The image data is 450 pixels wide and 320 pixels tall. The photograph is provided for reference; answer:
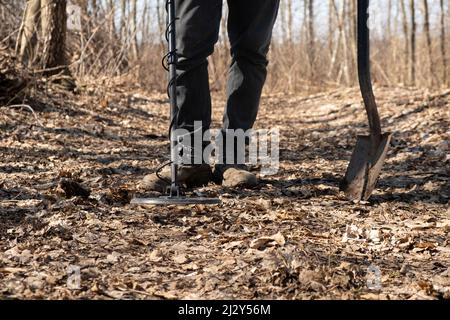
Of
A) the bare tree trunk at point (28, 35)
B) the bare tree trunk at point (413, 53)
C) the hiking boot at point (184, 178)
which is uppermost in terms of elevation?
the bare tree trunk at point (413, 53)

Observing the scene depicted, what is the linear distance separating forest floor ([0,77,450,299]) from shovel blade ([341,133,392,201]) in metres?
0.06

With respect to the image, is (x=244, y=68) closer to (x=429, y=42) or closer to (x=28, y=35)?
(x=28, y=35)

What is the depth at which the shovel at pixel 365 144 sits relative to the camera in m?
2.85

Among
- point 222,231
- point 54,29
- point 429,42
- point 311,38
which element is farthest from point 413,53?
point 222,231

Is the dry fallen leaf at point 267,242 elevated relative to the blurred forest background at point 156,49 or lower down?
lower down

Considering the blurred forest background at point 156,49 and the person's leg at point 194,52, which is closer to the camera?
the person's leg at point 194,52

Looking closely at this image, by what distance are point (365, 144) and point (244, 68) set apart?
0.72 m

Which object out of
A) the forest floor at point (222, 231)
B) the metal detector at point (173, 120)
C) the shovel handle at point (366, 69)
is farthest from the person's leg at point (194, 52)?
the shovel handle at point (366, 69)

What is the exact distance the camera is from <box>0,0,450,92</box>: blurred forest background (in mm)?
6883

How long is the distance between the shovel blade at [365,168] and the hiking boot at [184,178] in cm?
70

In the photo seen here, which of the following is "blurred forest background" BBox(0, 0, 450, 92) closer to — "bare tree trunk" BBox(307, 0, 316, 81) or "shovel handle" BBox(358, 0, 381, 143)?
"bare tree trunk" BBox(307, 0, 316, 81)

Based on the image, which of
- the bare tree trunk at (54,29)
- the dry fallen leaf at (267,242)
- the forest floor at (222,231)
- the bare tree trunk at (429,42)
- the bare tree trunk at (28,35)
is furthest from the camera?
the bare tree trunk at (429,42)

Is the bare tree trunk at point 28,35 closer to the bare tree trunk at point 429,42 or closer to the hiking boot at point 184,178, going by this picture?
the hiking boot at point 184,178

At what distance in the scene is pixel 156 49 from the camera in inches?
525
